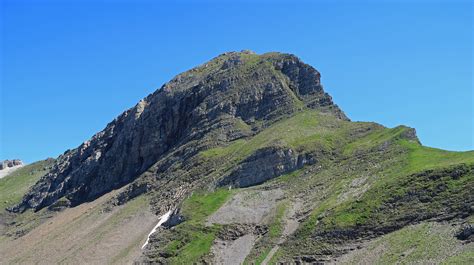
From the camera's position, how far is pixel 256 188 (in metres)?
130

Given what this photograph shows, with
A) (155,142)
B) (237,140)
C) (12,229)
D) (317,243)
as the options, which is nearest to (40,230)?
(12,229)

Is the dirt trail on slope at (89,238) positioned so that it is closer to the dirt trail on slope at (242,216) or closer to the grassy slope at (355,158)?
the dirt trail on slope at (242,216)

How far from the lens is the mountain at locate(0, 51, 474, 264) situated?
95062 millimetres

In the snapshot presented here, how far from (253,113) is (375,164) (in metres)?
60.0

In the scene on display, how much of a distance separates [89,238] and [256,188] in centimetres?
3937

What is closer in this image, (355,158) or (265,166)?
(355,158)

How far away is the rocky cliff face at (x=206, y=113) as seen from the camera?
171 meters

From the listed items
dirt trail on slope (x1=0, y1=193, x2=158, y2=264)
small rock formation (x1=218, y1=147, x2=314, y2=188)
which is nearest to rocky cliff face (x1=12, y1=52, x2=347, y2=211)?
dirt trail on slope (x1=0, y1=193, x2=158, y2=264)

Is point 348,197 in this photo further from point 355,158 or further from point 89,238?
point 89,238

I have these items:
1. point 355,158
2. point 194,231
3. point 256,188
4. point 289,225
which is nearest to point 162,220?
point 194,231

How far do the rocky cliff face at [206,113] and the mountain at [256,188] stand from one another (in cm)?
43

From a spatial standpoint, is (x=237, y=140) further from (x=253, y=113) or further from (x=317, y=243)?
(x=317, y=243)

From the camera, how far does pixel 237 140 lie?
6437 inches

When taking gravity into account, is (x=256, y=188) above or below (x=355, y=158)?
below
